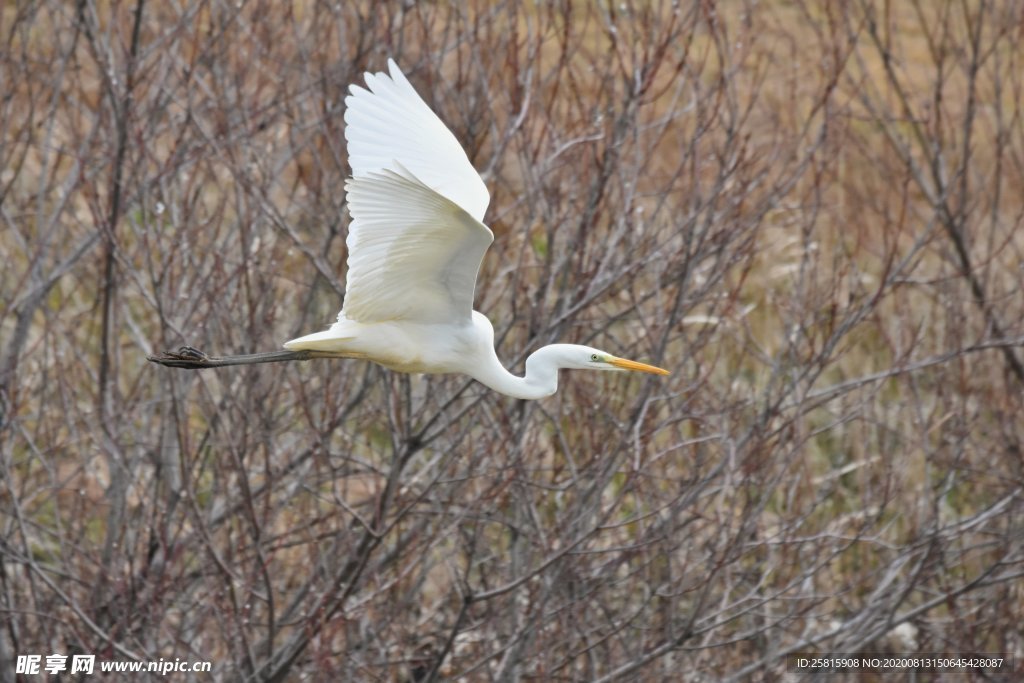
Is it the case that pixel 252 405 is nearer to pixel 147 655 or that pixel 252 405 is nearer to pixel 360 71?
pixel 147 655

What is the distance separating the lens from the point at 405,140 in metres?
4.86

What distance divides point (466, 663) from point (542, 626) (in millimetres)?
1869

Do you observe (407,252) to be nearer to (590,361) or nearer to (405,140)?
(405,140)

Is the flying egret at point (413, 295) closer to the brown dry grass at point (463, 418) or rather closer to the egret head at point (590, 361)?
the egret head at point (590, 361)

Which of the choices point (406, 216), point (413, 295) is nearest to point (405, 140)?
point (413, 295)

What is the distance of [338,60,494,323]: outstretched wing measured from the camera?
4.15m

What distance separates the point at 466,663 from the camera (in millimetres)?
6812

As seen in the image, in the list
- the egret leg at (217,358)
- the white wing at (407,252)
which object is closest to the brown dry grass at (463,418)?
the egret leg at (217,358)

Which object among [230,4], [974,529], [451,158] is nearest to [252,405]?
[451,158]

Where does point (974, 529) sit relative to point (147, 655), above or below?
above

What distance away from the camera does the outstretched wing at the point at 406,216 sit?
13.6 feet

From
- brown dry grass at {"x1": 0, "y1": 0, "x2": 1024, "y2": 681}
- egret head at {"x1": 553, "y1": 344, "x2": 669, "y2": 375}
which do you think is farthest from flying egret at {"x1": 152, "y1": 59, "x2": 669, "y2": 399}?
brown dry grass at {"x1": 0, "y1": 0, "x2": 1024, "y2": 681}

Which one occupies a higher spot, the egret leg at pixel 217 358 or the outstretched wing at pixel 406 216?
the outstretched wing at pixel 406 216

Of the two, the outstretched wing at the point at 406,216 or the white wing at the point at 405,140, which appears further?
the white wing at the point at 405,140
